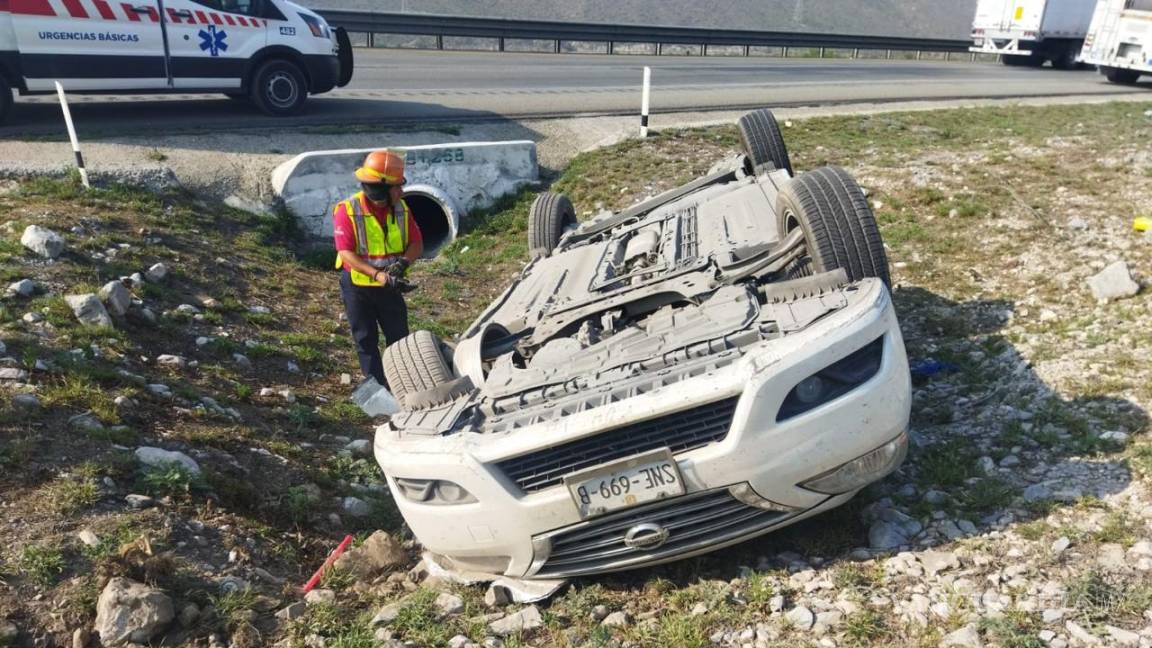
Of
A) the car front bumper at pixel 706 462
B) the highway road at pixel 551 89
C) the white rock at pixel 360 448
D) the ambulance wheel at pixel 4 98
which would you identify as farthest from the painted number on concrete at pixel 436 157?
the car front bumper at pixel 706 462

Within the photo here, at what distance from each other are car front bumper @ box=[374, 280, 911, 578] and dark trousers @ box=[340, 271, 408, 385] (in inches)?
87.3

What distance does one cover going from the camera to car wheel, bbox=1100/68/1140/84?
1829 cm

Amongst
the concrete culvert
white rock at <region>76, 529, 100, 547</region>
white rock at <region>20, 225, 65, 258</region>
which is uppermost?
white rock at <region>20, 225, 65, 258</region>

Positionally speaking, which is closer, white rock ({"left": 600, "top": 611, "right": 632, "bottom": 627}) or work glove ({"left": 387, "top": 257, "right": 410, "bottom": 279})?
white rock ({"left": 600, "top": 611, "right": 632, "bottom": 627})

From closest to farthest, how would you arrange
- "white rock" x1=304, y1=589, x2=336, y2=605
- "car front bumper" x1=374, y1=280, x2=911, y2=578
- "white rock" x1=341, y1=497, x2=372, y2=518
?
"car front bumper" x1=374, y1=280, x2=911, y2=578
"white rock" x1=304, y1=589, x2=336, y2=605
"white rock" x1=341, y1=497, x2=372, y2=518

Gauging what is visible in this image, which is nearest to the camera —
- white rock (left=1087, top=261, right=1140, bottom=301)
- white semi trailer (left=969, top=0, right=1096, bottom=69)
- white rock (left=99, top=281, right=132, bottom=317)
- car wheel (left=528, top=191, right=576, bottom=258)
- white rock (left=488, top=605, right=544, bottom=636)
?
white rock (left=488, top=605, right=544, bottom=636)

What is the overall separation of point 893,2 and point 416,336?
41.9m

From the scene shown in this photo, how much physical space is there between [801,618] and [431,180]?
7.09 m

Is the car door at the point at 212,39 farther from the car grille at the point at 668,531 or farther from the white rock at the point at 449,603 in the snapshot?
the car grille at the point at 668,531

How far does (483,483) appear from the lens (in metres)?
2.85

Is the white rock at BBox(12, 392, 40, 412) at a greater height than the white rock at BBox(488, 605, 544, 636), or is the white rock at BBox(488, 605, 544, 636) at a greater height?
the white rock at BBox(12, 392, 40, 412)

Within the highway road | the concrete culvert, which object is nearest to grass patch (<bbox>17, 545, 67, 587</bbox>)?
the concrete culvert

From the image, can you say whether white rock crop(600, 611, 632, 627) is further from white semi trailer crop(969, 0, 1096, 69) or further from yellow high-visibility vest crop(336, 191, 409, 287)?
white semi trailer crop(969, 0, 1096, 69)

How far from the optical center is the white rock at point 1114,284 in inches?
195
